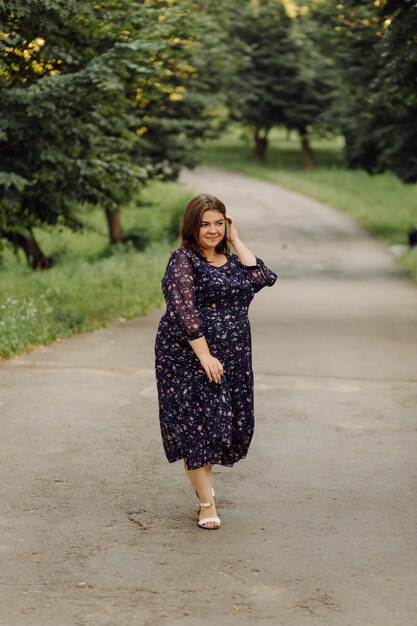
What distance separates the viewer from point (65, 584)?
4395 mm

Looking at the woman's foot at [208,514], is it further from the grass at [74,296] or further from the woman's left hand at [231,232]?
the grass at [74,296]

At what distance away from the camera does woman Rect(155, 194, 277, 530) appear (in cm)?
515

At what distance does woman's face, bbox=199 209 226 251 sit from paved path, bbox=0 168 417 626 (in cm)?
147

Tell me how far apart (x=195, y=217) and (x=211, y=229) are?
0.10 metres

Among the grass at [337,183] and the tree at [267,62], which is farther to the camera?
the tree at [267,62]

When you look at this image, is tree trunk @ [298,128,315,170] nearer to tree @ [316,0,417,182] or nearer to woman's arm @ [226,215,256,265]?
tree @ [316,0,417,182]

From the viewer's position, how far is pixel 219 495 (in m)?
5.84

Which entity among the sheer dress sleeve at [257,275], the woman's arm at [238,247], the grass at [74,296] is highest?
the woman's arm at [238,247]

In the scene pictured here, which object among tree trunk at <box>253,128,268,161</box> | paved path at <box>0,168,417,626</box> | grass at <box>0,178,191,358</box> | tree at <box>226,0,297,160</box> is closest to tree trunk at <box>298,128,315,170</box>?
tree at <box>226,0,297,160</box>

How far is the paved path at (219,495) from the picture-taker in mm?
4242

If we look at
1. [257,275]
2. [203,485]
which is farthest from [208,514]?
[257,275]

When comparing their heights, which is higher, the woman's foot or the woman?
the woman

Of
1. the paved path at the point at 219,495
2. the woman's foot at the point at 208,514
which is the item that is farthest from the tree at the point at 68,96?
the woman's foot at the point at 208,514

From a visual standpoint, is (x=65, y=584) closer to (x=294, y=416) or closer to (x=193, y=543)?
(x=193, y=543)
